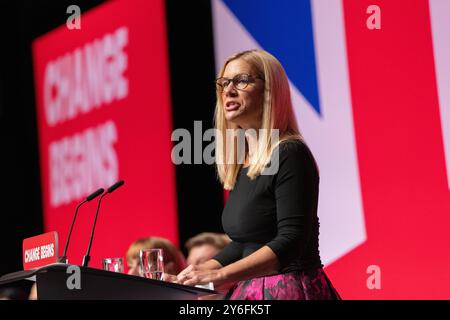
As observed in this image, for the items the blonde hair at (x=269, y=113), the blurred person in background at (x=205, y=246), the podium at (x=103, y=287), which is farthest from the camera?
the blurred person in background at (x=205, y=246)

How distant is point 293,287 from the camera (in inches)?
82.6

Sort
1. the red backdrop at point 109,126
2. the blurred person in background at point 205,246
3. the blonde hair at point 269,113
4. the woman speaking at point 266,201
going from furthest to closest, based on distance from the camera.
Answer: the red backdrop at point 109,126
the blurred person in background at point 205,246
the blonde hair at point 269,113
the woman speaking at point 266,201

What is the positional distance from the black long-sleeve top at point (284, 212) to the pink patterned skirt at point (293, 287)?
23 mm

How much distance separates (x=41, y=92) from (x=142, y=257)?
404 cm

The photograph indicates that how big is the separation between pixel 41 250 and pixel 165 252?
1.90m

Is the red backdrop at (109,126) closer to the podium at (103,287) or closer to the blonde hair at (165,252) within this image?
the blonde hair at (165,252)

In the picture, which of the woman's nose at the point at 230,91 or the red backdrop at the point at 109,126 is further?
the red backdrop at the point at 109,126

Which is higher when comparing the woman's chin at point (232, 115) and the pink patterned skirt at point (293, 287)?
the woman's chin at point (232, 115)

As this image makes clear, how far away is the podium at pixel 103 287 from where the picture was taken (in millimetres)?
1886

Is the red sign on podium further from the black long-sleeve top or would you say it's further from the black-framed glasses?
the black-framed glasses

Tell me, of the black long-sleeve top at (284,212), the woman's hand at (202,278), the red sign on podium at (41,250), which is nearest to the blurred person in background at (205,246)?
the black long-sleeve top at (284,212)

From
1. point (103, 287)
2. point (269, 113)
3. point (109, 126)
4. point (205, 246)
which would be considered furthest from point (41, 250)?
point (109, 126)

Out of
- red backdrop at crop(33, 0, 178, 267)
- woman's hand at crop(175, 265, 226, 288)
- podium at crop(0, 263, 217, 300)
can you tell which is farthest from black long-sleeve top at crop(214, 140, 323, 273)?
red backdrop at crop(33, 0, 178, 267)
